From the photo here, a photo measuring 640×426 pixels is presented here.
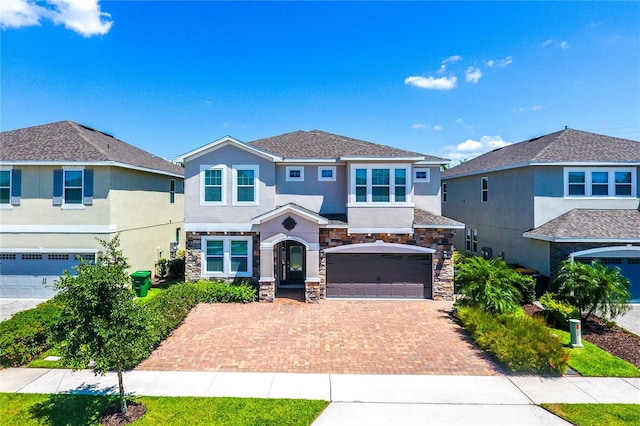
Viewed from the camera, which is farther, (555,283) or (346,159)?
(346,159)

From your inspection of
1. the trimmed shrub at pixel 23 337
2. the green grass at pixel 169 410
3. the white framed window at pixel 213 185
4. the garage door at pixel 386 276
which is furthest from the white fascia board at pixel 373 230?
the trimmed shrub at pixel 23 337

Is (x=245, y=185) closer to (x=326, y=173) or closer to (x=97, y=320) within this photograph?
(x=326, y=173)

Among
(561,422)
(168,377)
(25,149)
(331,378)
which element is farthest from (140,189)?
(561,422)

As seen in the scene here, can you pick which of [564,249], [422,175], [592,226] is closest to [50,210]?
[422,175]

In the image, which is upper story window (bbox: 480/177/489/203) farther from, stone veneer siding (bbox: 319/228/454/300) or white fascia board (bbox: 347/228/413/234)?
white fascia board (bbox: 347/228/413/234)

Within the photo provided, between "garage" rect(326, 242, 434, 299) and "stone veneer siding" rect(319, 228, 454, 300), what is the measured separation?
34cm

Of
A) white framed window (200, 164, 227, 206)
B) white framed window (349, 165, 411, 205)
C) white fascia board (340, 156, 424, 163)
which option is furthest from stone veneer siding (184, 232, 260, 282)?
white fascia board (340, 156, 424, 163)

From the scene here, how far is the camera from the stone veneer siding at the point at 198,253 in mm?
15930

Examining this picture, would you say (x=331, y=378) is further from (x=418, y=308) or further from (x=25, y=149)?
(x=25, y=149)

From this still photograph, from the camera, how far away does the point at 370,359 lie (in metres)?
9.62

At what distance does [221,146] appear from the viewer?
15773mm

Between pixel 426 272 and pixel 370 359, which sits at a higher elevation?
pixel 426 272

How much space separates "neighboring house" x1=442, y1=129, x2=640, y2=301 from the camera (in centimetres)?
1467

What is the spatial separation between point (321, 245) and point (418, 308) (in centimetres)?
494
